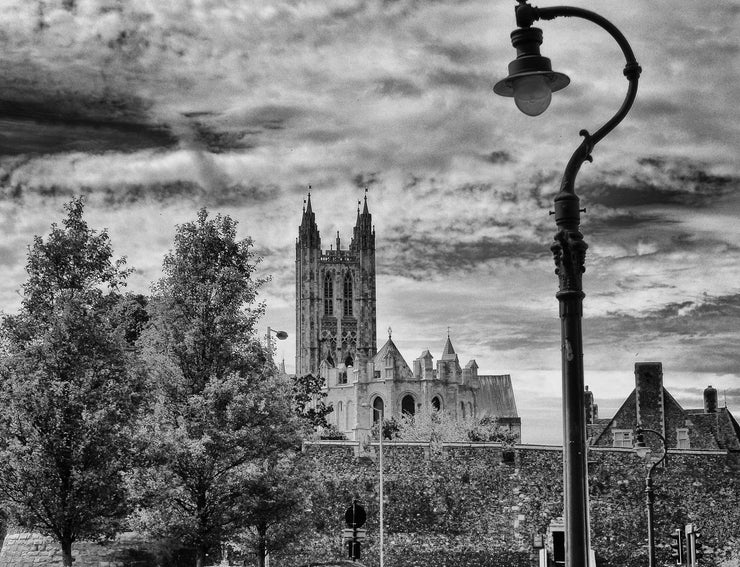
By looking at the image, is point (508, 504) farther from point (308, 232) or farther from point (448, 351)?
point (308, 232)

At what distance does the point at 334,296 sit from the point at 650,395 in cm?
10853

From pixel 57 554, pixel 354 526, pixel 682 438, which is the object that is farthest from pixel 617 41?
pixel 682 438

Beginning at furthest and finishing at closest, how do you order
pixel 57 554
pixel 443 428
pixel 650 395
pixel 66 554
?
pixel 443 428
pixel 650 395
pixel 57 554
pixel 66 554

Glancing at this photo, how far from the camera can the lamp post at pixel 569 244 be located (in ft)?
→ 26.4

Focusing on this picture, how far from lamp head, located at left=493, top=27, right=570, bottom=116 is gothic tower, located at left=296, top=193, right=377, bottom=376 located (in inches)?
5595

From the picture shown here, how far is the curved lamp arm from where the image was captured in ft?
26.6

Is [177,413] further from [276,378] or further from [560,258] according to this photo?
[560,258]

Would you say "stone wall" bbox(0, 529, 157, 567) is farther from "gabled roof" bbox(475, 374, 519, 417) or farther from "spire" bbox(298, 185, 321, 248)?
"spire" bbox(298, 185, 321, 248)

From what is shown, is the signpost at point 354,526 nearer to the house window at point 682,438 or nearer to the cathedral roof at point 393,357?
the house window at point 682,438

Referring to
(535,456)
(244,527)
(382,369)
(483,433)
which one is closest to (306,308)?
(382,369)

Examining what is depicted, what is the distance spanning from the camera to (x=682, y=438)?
166ft

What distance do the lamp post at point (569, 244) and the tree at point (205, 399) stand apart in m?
18.1

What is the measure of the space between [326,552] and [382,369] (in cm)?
8197

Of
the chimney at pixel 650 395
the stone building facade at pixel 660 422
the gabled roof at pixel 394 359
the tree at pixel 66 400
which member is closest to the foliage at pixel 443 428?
the gabled roof at pixel 394 359
